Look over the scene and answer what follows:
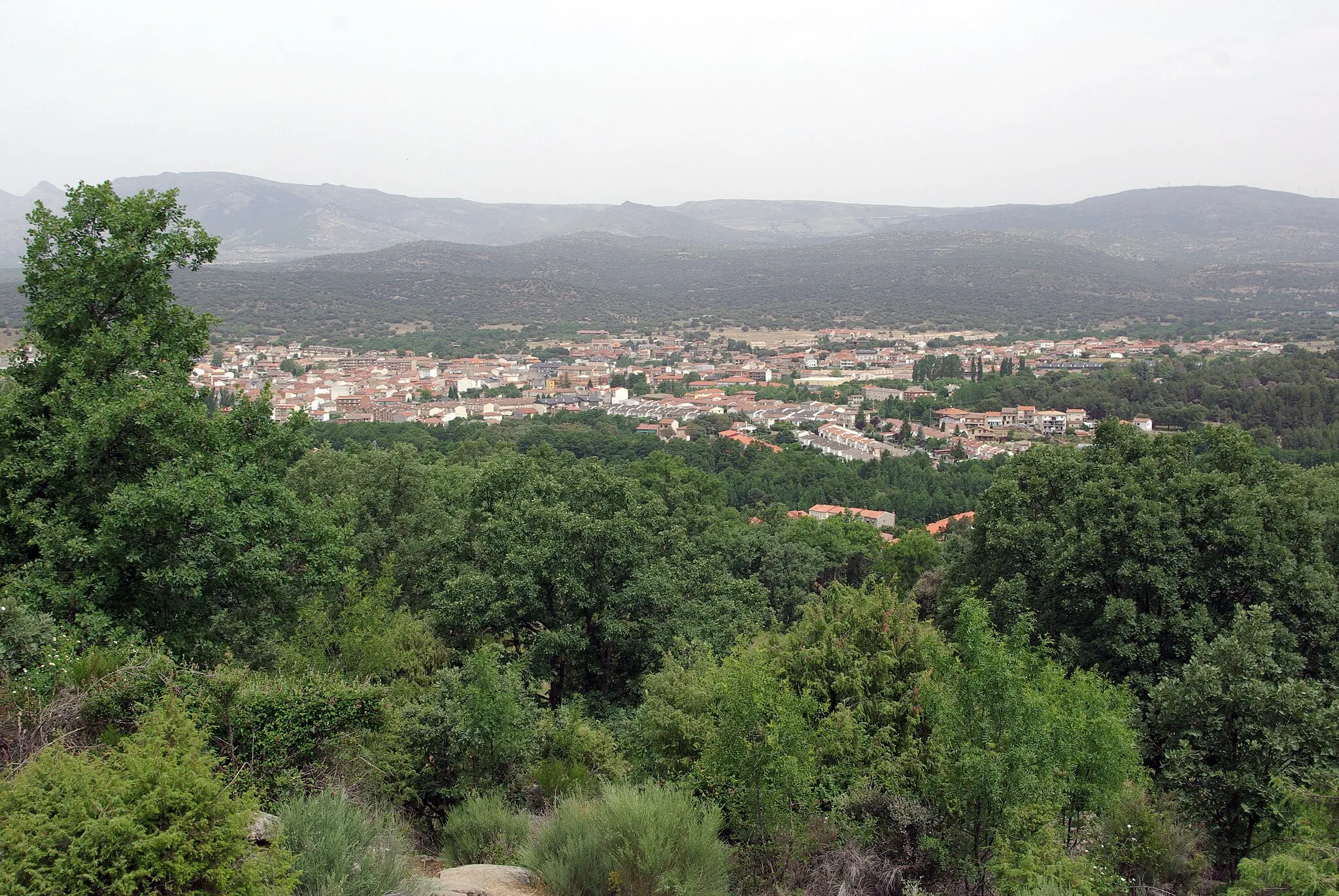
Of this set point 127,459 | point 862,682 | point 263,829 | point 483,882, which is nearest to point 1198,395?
point 862,682

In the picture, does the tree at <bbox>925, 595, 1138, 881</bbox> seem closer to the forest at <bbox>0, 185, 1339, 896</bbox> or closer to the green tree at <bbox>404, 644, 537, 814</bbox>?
the forest at <bbox>0, 185, 1339, 896</bbox>

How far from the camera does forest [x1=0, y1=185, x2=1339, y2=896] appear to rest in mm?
5852

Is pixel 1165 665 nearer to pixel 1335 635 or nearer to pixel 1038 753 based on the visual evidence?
pixel 1335 635

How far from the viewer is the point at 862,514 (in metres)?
42.9

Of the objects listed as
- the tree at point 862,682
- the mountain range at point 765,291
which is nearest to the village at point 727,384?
the mountain range at point 765,291

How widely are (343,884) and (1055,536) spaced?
12.5 metres

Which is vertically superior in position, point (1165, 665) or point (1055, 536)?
Answer: point (1055, 536)

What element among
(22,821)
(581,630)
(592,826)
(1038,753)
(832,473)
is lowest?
(832,473)

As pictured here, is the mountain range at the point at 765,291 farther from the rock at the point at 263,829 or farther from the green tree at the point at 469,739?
the rock at the point at 263,829

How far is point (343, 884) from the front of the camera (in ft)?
17.0

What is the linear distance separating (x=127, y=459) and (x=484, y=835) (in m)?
5.77

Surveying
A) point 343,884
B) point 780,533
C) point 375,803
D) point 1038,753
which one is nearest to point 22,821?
point 343,884

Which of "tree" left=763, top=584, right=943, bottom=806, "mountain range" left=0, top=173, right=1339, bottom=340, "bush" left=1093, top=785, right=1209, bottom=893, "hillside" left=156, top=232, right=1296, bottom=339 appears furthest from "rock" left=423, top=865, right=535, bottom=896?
"hillside" left=156, top=232, right=1296, bottom=339

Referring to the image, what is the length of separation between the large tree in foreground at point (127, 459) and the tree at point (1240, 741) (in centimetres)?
933
